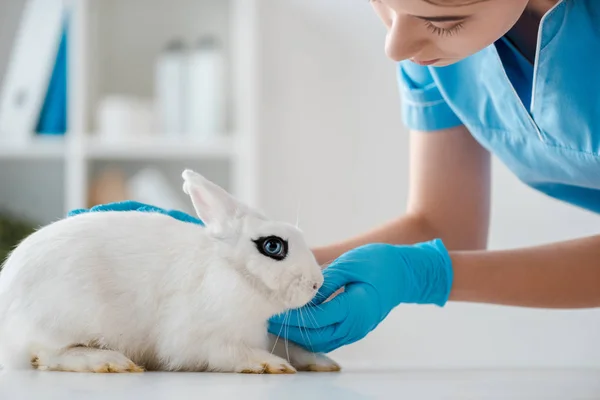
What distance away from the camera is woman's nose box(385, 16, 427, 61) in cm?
99

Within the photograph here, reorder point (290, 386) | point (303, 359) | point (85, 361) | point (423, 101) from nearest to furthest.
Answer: point (290, 386) < point (85, 361) < point (303, 359) < point (423, 101)

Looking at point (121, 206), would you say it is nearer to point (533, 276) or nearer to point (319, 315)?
point (319, 315)

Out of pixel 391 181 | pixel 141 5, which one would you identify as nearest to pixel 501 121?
pixel 391 181

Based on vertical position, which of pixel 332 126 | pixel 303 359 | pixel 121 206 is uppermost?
pixel 332 126

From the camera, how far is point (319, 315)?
44.9 inches

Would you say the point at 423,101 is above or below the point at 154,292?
above

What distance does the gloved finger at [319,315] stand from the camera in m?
1.14

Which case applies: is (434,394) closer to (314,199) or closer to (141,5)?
(314,199)

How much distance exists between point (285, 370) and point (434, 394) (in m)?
0.28

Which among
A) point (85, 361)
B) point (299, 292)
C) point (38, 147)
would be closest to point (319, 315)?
point (299, 292)

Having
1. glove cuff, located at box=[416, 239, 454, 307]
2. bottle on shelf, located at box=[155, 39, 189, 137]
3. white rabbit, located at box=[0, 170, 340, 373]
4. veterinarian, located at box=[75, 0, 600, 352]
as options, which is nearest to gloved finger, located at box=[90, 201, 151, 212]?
veterinarian, located at box=[75, 0, 600, 352]

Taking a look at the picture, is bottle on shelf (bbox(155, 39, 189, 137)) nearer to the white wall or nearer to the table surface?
the white wall

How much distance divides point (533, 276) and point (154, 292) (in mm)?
684

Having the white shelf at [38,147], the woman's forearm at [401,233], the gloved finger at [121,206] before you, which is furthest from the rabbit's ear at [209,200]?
the white shelf at [38,147]
